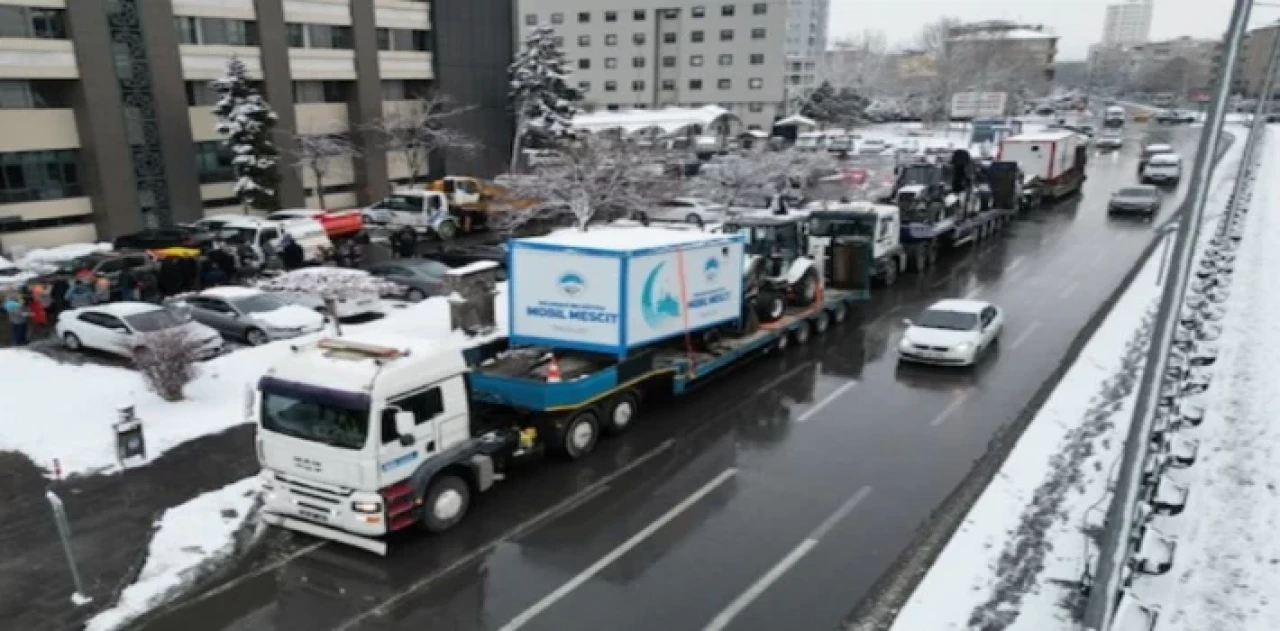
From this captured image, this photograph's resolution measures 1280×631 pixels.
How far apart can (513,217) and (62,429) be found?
22.2 m

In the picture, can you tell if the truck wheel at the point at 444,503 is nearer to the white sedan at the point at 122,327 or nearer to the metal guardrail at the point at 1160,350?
the metal guardrail at the point at 1160,350

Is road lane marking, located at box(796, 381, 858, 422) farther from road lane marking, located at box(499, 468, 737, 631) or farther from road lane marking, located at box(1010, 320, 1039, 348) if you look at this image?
road lane marking, located at box(1010, 320, 1039, 348)

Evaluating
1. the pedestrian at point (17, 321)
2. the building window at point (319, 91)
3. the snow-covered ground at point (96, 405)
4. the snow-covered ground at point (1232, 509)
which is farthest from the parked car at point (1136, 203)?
the pedestrian at point (17, 321)

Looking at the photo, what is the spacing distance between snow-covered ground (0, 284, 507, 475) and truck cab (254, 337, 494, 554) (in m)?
4.41

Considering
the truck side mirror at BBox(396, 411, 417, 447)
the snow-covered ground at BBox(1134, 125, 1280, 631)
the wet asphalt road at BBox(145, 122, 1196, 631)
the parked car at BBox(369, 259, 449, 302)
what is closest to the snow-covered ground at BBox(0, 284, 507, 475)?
the parked car at BBox(369, 259, 449, 302)

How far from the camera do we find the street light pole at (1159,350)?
7.16m

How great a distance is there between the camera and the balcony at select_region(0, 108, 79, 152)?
30578 mm

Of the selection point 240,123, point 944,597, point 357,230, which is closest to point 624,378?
point 944,597

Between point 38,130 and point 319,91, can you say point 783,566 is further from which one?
point 319,91

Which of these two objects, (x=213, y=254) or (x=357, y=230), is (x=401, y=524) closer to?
(x=213, y=254)

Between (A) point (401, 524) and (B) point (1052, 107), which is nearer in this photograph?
(A) point (401, 524)

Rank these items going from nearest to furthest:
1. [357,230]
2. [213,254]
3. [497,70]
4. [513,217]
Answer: [213,254] → [357,230] → [513,217] → [497,70]

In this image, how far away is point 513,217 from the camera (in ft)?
→ 117

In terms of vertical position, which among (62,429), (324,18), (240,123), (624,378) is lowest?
(62,429)
